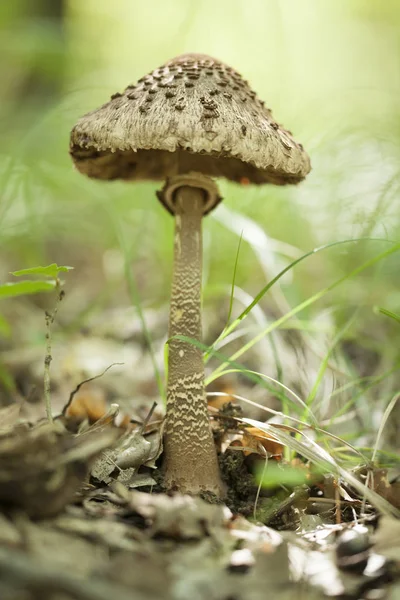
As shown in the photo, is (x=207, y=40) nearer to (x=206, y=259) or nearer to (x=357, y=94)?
(x=357, y=94)

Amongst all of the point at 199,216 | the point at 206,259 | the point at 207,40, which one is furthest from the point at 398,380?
the point at 207,40

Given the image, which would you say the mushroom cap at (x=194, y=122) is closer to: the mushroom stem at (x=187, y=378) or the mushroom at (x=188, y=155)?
the mushroom at (x=188, y=155)

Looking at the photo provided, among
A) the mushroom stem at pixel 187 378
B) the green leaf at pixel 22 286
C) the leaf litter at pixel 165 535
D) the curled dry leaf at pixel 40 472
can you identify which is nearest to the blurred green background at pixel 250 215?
the green leaf at pixel 22 286

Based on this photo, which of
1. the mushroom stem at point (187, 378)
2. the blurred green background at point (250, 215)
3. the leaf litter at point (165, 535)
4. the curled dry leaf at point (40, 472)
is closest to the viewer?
the leaf litter at point (165, 535)

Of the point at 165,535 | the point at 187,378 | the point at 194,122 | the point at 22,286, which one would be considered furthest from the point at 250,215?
the point at 165,535

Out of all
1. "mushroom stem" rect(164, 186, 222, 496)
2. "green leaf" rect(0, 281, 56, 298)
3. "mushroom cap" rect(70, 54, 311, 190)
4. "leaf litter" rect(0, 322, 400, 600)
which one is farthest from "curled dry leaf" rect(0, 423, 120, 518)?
"mushroom cap" rect(70, 54, 311, 190)

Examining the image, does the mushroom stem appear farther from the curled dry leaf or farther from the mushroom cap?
the curled dry leaf

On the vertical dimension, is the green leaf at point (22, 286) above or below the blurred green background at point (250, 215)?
below
